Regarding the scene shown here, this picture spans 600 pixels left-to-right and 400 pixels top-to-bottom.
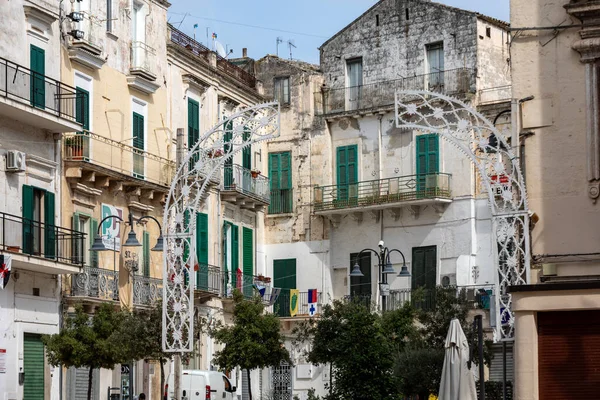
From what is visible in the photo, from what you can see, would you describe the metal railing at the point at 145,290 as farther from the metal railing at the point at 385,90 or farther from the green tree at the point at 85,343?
the metal railing at the point at 385,90

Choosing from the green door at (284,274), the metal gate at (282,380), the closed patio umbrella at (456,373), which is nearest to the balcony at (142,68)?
the green door at (284,274)

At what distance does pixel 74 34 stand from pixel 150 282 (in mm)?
7824

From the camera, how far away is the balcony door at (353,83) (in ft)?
168

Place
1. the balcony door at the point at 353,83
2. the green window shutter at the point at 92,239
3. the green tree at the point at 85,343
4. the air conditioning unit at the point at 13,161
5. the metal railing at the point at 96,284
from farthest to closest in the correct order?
the balcony door at the point at 353,83, the green window shutter at the point at 92,239, the metal railing at the point at 96,284, the air conditioning unit at the point at 13,161, the green tree at the point at 85,343

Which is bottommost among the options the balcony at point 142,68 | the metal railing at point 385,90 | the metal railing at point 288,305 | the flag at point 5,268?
the metal railing at point 288,305

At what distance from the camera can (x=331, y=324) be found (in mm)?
35750

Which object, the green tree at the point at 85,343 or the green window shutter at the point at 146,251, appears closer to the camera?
the green tree at the point at 85,343

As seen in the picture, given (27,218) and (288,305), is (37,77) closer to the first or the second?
(27,218)

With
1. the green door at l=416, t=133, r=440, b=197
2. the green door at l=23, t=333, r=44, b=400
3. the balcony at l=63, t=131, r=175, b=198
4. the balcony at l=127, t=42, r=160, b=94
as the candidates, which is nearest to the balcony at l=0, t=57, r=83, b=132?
the balcony at l=63, t=131, r=175, b=198

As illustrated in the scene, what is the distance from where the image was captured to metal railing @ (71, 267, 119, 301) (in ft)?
121

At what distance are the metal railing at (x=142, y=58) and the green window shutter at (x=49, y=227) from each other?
6.24 m

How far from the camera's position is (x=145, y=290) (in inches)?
1583

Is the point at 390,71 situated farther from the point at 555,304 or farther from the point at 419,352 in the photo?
the point at 555,304

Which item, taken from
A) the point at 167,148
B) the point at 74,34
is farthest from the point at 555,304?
the point at 167,148
